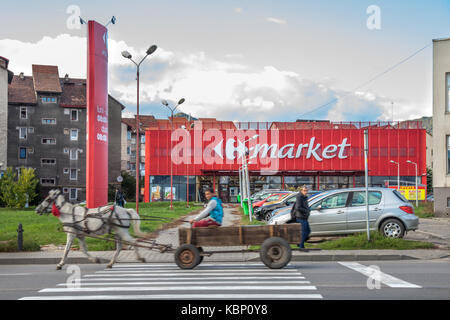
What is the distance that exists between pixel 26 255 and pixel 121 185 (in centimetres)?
7332

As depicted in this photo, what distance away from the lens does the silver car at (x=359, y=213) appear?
17688 millimetres

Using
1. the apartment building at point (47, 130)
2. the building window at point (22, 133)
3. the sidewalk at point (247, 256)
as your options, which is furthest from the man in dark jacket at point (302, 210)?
the building window at point (22, 133)

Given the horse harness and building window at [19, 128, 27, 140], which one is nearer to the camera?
the horse harness

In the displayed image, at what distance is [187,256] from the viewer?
41.7ft

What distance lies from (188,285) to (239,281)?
3.50 feet

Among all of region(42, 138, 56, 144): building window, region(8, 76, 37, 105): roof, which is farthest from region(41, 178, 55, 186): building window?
region(8, 76, 37, 105): roof

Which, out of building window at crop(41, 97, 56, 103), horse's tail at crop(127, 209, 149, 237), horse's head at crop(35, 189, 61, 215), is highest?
building window at crop(41, 97, 56, 103)

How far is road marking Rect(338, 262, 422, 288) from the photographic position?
10.0 metres

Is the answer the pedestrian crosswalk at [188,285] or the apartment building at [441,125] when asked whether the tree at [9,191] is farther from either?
the pedestrian crosswalk at [188,285]

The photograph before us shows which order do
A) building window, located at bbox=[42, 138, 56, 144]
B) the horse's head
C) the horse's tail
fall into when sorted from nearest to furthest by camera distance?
1. the horse's head
2. the horse's tail
3. building window, located at bbox=[42, 138, 56, 144]

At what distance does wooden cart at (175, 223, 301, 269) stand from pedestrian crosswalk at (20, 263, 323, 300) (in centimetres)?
30

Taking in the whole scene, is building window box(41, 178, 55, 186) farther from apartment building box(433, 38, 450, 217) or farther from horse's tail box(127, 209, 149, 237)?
horse's tail box(127, 209, 149, 237)

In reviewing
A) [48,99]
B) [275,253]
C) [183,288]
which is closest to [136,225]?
[275,253]

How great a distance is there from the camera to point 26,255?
1653cm
